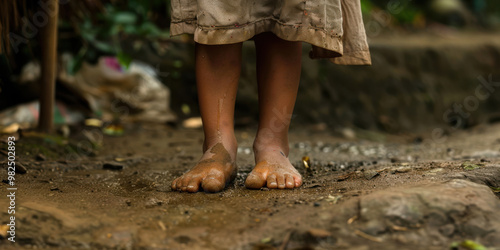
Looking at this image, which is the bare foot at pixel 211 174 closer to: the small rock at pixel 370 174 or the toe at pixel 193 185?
the toe at pixel 193 185

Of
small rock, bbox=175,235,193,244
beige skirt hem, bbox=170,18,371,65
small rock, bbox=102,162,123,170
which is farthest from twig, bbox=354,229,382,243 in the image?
small rock, bbox=102,162,123,170

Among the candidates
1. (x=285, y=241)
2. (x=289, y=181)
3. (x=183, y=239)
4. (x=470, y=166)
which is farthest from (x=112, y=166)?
(x=470, y=166)

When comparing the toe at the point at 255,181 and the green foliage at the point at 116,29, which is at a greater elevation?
the green foliage at the point at 116,29

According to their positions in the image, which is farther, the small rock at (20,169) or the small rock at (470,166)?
the small rock at (20,169)

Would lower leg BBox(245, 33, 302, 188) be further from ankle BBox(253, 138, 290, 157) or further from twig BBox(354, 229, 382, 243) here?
twig BBox(354, 229, 382, 243)

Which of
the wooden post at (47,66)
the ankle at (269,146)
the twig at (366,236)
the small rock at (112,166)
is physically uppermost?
the wooden post at (47,66)

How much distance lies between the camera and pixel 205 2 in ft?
5.08

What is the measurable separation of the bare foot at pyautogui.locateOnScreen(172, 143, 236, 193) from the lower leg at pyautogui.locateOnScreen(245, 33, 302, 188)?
3.8 inches

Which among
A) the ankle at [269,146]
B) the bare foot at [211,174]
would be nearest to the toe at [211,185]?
the bare foot at [211,174]

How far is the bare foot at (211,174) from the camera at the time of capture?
5.07ft

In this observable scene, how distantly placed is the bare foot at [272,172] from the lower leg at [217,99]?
9cm

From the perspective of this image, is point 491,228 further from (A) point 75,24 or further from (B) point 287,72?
(A) point 75,24

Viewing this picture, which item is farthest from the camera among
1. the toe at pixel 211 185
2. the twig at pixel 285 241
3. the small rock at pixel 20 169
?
the small rock at pixel 20 169

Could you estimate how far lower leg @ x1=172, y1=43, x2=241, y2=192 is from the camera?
1651 millimetres
